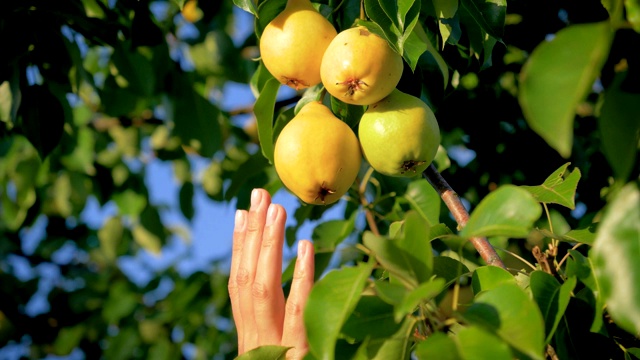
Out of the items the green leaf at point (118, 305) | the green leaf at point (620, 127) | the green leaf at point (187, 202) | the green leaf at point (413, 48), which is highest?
the green leaf at point (620, 127)

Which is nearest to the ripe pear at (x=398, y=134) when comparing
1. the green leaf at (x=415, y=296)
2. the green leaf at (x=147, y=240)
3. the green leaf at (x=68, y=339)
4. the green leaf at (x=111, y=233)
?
the green leaf at (x=415, y=296)

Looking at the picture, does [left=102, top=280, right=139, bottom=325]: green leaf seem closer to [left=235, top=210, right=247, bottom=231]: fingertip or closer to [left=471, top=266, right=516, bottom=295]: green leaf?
[left=235, top=210, right=247, bottom=231]: fingertip

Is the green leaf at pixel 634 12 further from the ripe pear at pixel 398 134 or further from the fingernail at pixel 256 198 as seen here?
the fingernail at pixel 256 198

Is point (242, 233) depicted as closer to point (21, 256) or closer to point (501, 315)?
point (501, 315)

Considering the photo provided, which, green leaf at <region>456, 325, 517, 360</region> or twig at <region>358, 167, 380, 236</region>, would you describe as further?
twig at <region>358, 167, 380, 236</region>

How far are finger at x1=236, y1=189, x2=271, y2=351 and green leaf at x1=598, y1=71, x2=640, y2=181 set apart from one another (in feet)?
2.02

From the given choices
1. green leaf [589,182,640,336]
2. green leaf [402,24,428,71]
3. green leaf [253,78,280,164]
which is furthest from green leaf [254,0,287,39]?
green leaf [589,182,640,336]

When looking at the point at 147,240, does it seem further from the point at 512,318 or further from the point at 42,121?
the point at 512,318

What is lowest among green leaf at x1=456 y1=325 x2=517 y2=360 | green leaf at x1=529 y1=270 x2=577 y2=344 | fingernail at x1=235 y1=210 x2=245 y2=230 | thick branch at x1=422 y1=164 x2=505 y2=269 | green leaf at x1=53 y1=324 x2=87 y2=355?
green leaf at x1=53 y1=324 x2=87 y2=355

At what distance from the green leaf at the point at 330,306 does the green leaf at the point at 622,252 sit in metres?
0.25

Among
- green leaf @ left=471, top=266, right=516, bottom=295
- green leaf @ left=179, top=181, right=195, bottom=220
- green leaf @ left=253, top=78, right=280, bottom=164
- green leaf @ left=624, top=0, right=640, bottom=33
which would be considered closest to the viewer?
green leaf @ left=624, top=0, right=640, bottom=33

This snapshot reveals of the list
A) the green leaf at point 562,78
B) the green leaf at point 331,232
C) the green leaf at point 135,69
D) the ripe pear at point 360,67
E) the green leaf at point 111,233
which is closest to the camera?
the green leaf at point 562,78

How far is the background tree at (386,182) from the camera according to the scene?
0.67m

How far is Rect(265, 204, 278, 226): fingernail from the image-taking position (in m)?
1.10
